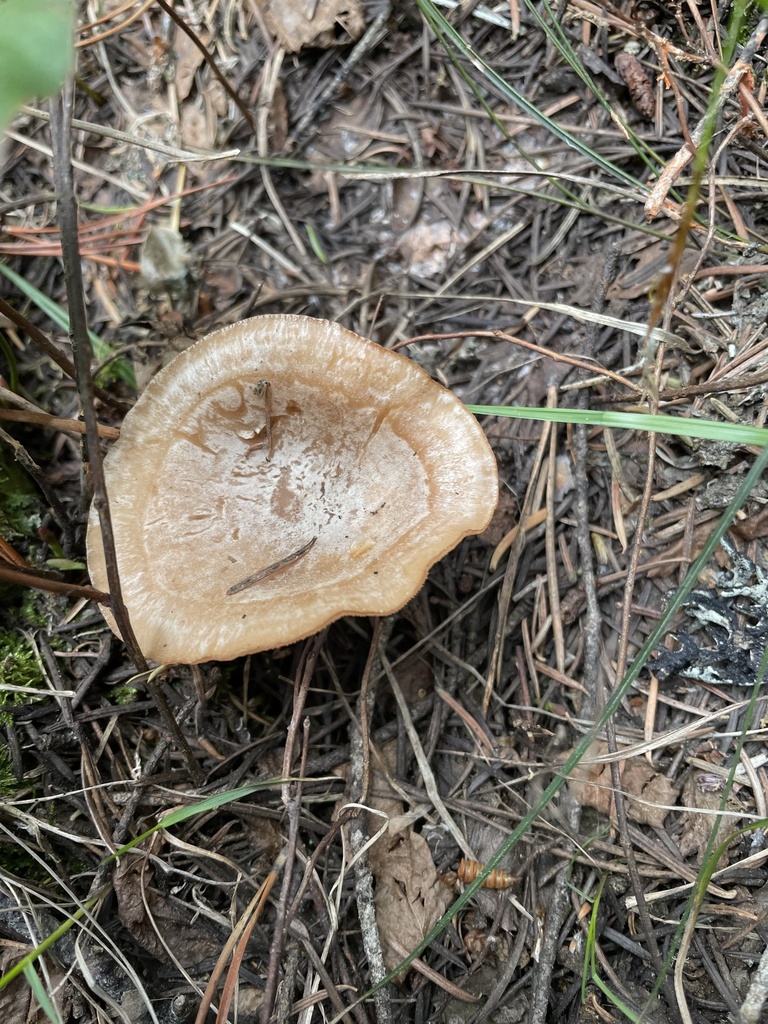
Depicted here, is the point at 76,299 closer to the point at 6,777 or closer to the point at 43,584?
the point at 43,584

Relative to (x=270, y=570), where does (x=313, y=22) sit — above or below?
above

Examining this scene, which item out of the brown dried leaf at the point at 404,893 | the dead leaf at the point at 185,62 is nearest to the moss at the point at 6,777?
the brown dried leaf at the point at 404,893

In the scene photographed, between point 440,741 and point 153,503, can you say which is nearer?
point 153,503

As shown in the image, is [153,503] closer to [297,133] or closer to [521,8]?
[297,133]

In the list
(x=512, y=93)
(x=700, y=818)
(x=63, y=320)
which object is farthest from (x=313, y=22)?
(x=700, y=818)

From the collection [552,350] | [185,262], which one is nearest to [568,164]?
[552,350]

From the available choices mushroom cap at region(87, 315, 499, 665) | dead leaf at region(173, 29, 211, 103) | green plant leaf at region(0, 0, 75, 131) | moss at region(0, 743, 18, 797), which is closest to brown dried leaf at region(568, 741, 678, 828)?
mushroom cap at region(87, 315, 499, 665)
